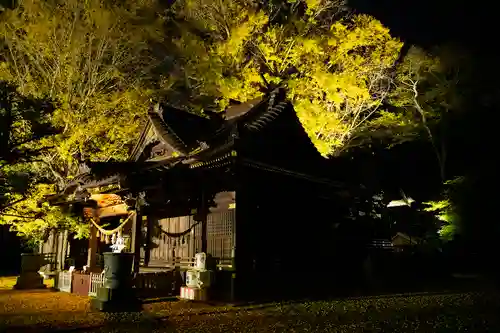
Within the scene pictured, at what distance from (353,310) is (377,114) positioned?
21.9 meters

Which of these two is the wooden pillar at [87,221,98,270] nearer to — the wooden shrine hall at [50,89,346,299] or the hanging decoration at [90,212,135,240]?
the wooden shrine hall at [50,89,346,299]

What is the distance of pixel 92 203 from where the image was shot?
19.4 meters

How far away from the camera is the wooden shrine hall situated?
50.5ft

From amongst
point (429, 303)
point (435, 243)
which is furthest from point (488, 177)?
point (429, 303)

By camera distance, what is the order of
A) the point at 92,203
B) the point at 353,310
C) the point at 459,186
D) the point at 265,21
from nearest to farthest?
the point at 353,310, the point at 92,203, the point at 265,21, the point at 459,186

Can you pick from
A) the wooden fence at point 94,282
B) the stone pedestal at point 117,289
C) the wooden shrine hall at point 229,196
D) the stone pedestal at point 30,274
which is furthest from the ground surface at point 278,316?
the stone pedestal at point 30,274

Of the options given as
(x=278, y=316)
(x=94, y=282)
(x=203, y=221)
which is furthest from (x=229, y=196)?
(x=278, y=316)

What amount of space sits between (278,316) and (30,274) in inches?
510

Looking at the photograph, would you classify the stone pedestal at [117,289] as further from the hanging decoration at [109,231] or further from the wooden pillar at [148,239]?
the wooden pillar at [148,239]

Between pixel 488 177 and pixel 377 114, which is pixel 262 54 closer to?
pixel 377 114

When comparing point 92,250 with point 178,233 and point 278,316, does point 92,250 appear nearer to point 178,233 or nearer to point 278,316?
point 178,233

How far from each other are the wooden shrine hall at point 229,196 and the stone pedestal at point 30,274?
251 cm

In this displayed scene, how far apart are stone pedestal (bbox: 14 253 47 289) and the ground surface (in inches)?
170

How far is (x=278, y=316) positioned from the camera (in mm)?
11008
